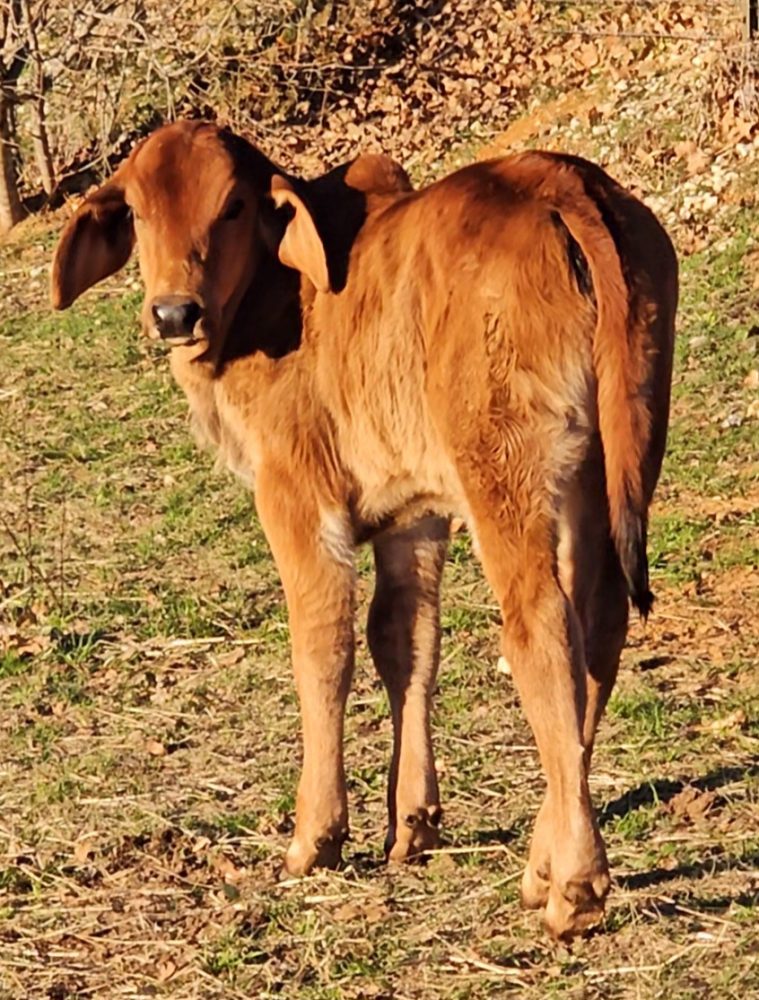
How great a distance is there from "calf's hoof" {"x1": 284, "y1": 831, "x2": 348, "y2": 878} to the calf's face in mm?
1466

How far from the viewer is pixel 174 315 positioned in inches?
217

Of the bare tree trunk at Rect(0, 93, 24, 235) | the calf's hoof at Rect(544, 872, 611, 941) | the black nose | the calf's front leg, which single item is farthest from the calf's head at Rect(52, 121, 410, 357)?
the bare tree trunk at Rect(0, 93, 24, 235)

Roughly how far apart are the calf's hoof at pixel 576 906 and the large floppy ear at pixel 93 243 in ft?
8.12

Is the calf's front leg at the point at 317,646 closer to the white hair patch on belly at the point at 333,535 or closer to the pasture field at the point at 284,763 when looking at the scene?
the white hair patch on belly at the point at 333,535

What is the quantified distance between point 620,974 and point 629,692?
215 centimetres

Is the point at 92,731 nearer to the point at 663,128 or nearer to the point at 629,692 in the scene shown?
the point at 629,692

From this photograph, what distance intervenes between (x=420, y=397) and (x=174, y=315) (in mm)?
752

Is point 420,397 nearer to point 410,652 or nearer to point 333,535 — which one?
point 333,535

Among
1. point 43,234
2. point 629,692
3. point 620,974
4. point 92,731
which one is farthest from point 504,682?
point 43,234

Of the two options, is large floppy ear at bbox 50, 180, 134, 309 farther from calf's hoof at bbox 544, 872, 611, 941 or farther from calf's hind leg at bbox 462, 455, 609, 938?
calf's hoof at bbox 544, 872, 611, 941

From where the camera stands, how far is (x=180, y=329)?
18.1ft

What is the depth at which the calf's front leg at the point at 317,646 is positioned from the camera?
5598mm

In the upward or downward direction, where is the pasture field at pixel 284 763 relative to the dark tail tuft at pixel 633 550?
downward

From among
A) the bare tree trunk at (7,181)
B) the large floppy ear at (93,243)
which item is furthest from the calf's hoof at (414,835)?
the bare tree trunk at (7,181)
